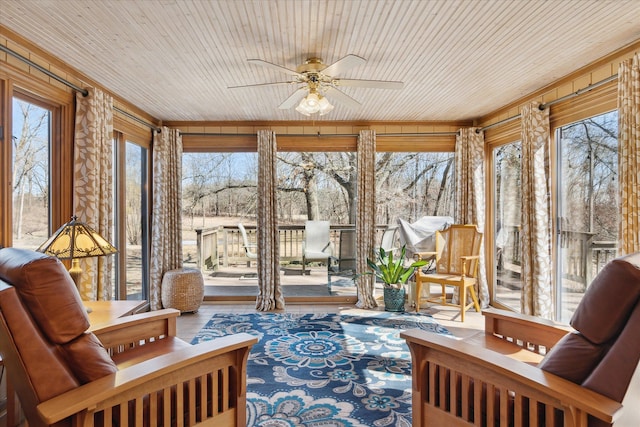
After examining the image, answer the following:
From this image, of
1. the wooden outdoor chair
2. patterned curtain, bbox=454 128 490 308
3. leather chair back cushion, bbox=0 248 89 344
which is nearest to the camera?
leather chair back cushion, bbox=0 248 89 344

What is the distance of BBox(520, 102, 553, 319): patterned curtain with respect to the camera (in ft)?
11.4

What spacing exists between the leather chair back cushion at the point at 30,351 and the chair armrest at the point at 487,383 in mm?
1486

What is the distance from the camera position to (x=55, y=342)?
125cm

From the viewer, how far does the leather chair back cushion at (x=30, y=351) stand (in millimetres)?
1159

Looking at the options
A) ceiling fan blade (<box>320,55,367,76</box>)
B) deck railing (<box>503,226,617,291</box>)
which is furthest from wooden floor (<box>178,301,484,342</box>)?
ceiling fan blade (<box>320,55,367,76</box>)

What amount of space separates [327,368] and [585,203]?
112 inches

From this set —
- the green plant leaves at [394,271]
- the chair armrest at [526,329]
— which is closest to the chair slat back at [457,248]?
the green plant leaves at [394,271]

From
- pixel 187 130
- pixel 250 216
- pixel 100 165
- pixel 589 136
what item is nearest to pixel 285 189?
pixel 250 216

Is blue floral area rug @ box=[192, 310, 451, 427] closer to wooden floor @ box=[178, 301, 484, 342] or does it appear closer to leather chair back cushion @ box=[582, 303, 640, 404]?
wooden floor @ box=[178, 301, 484, 342]

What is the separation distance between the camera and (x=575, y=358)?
4.21ft

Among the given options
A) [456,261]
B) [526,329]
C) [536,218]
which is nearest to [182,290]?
[456,261]

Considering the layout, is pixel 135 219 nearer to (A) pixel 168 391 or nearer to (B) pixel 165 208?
(B) pixel 165 208

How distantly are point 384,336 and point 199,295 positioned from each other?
2367 millimetres

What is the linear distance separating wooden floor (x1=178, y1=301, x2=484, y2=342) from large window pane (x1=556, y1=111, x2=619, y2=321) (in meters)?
0.92
